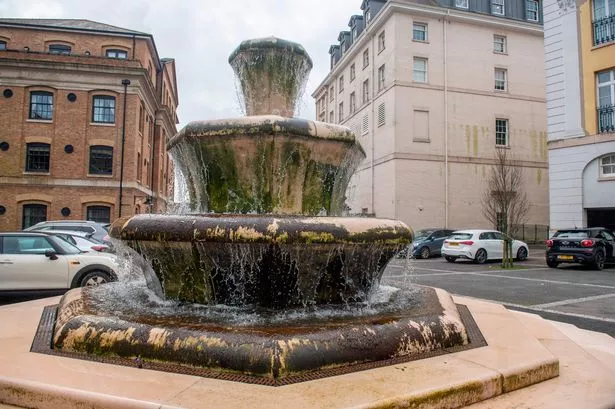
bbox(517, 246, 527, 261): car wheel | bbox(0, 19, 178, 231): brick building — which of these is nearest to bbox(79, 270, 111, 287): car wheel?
bbox(0, 19, 178, 231): brick building

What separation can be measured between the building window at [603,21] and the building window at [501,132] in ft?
39.3

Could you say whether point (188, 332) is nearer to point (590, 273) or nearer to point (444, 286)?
point (444, 286)

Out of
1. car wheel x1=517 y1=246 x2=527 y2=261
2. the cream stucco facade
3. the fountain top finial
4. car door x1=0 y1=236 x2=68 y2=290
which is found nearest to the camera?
the fountain top finial

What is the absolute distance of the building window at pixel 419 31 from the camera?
29.4 m

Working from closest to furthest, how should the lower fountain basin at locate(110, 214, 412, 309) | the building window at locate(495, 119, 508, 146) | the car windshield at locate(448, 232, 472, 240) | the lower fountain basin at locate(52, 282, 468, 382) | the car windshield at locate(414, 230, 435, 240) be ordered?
the lower fountain basin at locate(52, 282, 468, 382) < the lower fountain basin at locate(110, 214, 412, 309) < the car windshield at locate(448, 232, 472, 240) < the car windshield at locate(414, 230, 435, 240) < the building window at locate(495, 119, 508, 146)

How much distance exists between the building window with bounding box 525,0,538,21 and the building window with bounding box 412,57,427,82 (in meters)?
9.44

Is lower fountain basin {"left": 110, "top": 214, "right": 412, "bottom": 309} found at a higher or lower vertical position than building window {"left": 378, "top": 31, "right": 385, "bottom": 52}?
lower

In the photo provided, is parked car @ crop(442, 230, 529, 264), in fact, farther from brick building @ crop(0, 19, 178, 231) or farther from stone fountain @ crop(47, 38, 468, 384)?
brick building @ crop(0, 19, 178, 231)

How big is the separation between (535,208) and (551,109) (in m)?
12.1

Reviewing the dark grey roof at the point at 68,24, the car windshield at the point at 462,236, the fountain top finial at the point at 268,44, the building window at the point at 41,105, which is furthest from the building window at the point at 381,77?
the fountain top finial at the point at 268,44

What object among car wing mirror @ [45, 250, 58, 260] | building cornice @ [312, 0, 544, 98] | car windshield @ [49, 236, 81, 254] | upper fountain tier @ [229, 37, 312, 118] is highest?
building cornice @ [312, 0, 544, 98]

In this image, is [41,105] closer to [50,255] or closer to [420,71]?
[50,255]

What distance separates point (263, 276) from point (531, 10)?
36261 millimetres

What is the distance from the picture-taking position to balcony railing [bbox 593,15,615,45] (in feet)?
60.7
